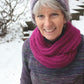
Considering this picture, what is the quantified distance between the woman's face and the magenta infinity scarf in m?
0.12

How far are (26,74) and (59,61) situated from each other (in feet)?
1.52

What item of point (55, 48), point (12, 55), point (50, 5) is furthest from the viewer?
point (12, 55)

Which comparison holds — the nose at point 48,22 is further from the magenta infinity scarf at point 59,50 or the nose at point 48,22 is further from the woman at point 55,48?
the magenta infinity scarf at point 59,50

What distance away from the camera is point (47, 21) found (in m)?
1.15

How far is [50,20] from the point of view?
3.77 ft

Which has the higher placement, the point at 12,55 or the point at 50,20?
the point at 50,20

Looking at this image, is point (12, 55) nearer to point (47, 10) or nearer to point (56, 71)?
point (56, 71)

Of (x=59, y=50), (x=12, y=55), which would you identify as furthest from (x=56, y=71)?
(x=12, y=55)

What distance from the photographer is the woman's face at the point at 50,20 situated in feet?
3.74

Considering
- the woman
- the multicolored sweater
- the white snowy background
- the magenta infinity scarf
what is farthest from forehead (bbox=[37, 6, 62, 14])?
the white snowy background

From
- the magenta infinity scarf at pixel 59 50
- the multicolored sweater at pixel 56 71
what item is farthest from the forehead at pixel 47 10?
the multicolored sweater at pixel 56 71

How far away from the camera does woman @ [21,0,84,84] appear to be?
115 cm

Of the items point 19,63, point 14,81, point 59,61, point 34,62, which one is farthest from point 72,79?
point 19,63

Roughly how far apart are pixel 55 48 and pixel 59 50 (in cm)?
4
